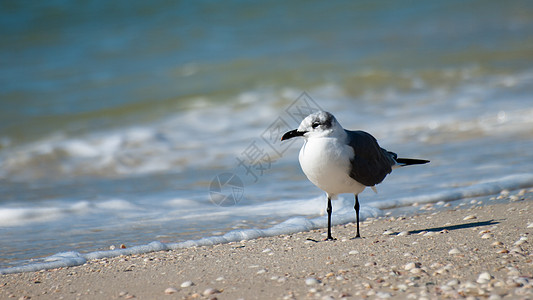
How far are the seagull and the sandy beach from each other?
38cm

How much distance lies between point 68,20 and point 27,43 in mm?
1793

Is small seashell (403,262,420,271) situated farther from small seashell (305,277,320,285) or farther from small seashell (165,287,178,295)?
small seashell (165,287,178,295)

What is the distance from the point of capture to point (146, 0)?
59.3 feet

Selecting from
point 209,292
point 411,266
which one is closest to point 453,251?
point 411,266

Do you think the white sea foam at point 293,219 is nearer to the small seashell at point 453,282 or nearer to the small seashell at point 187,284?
the small seashell at point 187,284

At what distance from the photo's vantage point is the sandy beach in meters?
2.94

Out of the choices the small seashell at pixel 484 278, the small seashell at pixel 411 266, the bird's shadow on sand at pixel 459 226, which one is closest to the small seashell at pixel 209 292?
the small seashell at pixel 411 266

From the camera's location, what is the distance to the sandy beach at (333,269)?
2.94 meters

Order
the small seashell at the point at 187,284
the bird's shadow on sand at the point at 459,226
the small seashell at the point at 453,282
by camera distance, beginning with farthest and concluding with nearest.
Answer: the bird's shadow on sand at the point at 459,226
the small seashell at the point at 187,284
the small seashell at the point at 453,282

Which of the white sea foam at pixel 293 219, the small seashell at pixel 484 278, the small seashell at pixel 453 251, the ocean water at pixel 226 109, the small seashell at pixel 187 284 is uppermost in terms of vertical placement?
the ocean water at pixel 226 109

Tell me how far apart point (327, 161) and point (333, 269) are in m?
0.72

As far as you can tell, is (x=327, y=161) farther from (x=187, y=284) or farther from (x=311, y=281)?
(x=187, y=284)

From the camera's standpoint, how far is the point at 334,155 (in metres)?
3.78

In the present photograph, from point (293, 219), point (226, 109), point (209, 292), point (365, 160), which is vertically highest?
point (226, 109)
